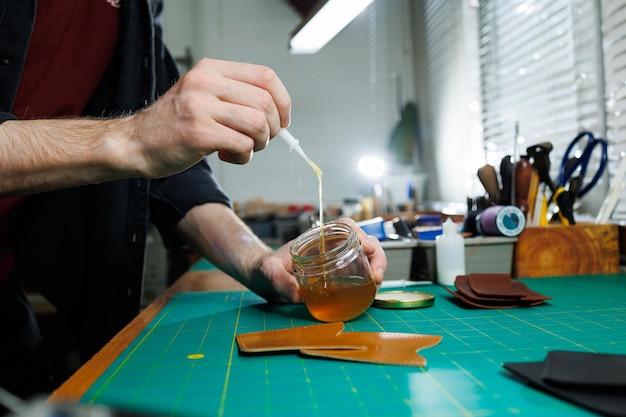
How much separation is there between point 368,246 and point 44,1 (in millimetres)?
1055

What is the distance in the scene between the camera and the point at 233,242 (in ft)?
4.47

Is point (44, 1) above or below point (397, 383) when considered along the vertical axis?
above

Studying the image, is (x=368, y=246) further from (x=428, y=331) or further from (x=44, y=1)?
(x=44, y=1)

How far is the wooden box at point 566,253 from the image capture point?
1.49 meters

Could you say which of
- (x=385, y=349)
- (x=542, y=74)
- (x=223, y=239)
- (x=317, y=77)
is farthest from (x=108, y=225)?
(x=317, y=77)

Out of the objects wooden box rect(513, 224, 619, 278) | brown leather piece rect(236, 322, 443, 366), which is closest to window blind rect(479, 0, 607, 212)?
wooden box rect(513, 224, 619, 278)

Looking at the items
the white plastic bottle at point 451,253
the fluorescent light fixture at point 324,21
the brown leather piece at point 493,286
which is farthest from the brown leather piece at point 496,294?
the fluorescent light fixture at point 324,21

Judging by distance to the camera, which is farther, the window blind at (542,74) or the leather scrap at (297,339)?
the window blind at (542,74)

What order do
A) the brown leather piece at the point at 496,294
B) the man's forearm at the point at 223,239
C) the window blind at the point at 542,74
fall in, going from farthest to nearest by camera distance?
the window blind at the point at 542,74 → the man's forearm at the point at 223,239 → the brown leather piece at the point at 496,294

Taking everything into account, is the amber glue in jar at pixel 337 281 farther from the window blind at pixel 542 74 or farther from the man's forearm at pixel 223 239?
the window blind at pixel 542 74

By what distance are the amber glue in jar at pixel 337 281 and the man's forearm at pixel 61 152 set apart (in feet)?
1.18

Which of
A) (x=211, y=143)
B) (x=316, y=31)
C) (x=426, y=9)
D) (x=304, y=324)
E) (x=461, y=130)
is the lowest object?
(x=304, y=324)

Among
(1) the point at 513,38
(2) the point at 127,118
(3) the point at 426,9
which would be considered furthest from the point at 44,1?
(3) the point at 426,9

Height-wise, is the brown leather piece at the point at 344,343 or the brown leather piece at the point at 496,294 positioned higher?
the brown leather piece at the point at 496,294
